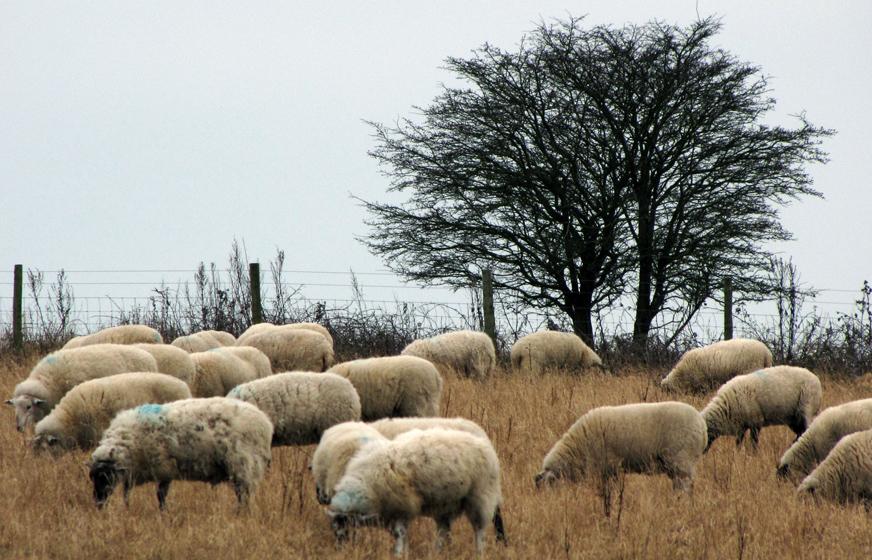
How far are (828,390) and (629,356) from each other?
3525 millimetres

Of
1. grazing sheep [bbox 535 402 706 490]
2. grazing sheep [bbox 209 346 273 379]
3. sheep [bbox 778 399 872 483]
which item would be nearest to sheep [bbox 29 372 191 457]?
grazing sheep [bbox 209 346 273 379]

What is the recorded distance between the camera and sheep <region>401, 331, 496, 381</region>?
10.0 metres

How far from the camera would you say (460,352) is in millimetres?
10062

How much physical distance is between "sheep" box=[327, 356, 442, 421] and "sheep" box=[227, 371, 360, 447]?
35.2 inches

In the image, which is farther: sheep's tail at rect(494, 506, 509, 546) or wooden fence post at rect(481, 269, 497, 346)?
wooden fence post at rect(481, 269, 497, 346)

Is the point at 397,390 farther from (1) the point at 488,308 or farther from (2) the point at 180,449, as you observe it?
(1) the point at 488,308

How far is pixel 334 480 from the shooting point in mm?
4617

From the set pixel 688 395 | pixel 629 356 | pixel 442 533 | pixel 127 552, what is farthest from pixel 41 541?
pixel 629 356

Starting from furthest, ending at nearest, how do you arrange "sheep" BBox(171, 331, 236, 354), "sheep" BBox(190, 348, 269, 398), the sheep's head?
"sheep" BBox(171, 331, 236, 354) < "sheep" BBox(190, 348, 269, 398) < the sheep's head

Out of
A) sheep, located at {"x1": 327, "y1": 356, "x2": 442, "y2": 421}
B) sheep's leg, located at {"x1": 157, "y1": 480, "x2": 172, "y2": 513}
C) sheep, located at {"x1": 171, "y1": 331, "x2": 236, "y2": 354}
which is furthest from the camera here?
sheep, located at {"x1": 171, "y1": 331, "x2": 236, "y2": 354}

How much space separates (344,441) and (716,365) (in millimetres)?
6282

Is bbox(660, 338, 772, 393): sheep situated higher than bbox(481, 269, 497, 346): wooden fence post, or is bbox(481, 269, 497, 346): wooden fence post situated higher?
bbox(481, 269, 497, 346): wooden fence post

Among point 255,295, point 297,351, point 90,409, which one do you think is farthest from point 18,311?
point 90,409

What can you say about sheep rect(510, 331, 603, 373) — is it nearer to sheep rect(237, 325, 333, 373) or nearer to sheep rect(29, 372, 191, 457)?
sheep rect(237, 325, 333, 373)
